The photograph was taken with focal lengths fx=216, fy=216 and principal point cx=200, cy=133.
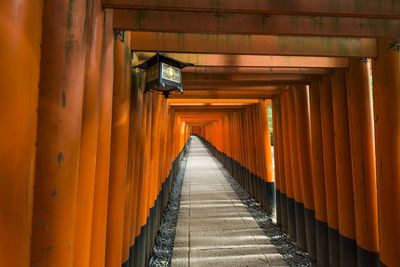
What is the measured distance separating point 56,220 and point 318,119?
443 cm

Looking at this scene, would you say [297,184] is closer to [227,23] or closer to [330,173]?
[330,173]

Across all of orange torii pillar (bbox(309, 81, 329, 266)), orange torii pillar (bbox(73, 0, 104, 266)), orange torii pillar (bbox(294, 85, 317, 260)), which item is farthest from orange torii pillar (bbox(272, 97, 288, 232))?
orange torii pillar (bbox(73, 0, 104, 266))

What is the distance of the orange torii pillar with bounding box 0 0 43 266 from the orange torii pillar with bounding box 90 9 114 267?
87 cm

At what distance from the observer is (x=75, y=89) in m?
1.36

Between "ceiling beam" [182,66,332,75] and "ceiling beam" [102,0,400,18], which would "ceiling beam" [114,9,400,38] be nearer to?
"ceiling beam" [102,0,400,18]

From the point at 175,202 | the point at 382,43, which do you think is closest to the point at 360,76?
the point at 382,43

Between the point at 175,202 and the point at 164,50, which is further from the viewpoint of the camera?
the point at 175,202

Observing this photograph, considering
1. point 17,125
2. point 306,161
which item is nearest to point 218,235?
point 306,161

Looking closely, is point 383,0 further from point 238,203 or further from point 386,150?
point 238,203

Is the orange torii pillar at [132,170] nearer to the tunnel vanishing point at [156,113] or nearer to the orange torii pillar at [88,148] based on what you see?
the tunnel vanishing point at [156,113]

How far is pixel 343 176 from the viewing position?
3537 millimetres

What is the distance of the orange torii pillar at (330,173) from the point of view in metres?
3.82

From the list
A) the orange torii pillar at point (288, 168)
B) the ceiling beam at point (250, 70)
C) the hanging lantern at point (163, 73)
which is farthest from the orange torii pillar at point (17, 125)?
the orange torii pillar at point (288, 168)

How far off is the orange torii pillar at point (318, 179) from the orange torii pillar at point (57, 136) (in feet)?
13.8
